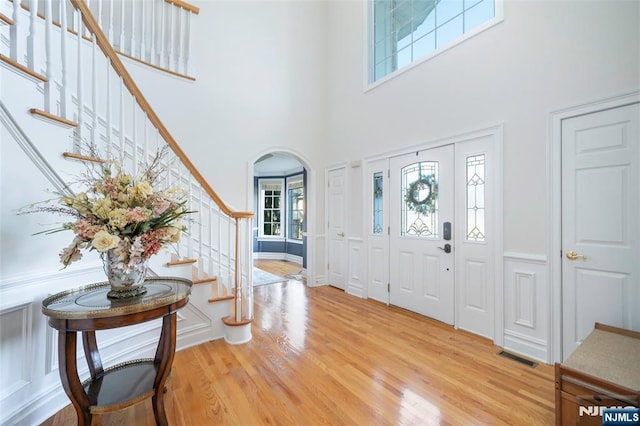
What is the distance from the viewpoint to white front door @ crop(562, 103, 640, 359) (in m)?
2.12

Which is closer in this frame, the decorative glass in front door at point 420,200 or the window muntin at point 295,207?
the decorative glass in front door at point 420,200

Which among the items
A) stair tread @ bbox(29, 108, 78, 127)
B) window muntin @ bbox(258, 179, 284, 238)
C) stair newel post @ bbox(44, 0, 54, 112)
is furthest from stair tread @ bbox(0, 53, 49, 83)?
window muntin @ bbox(258, 179, 284, 238)

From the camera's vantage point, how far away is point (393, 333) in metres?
3.06

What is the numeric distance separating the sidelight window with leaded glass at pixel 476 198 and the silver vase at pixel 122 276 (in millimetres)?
3048

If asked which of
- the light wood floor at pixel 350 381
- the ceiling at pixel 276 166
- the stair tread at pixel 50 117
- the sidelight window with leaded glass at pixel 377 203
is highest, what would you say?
the ceiling at pixel 276 166

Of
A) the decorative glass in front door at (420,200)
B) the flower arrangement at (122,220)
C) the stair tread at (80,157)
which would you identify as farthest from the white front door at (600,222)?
the stair tread at (80,157)

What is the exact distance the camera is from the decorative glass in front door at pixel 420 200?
3.49 meters

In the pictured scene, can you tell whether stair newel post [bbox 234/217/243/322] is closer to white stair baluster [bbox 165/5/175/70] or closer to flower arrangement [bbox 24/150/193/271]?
flower arrangement [bbox 24/150/193/271]

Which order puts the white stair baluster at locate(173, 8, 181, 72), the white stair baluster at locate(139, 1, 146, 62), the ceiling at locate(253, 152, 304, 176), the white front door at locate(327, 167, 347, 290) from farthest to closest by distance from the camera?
the ceiling at locate(253, 152, 304, 176) < the white front door at locate(327, 167, 347, 290) < the white stair baluster at locate(173, 8, 181, 72) < the white stair baluster at locate(139, 1, 146, 62)

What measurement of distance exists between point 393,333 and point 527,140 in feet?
7.54

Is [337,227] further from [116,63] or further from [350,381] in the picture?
[116,63]

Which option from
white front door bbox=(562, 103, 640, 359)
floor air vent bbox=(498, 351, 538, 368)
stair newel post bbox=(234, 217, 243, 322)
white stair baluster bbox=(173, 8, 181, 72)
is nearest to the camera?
white front door bbox=(562, 103, 640, 359)

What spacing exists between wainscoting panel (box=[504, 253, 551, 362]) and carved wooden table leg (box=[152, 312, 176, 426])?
9.50 feet

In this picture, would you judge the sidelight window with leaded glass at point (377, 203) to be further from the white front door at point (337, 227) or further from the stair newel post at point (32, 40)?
the stair newel post at point (32, 40)
